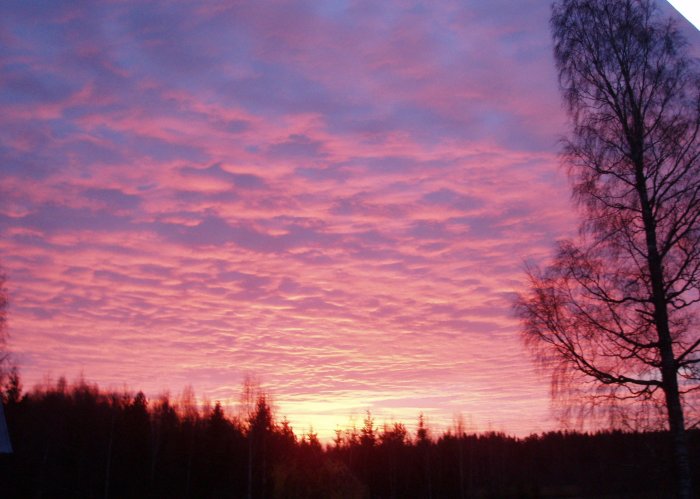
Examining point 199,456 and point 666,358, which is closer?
point 666,358

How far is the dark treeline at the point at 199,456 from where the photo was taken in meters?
53.8

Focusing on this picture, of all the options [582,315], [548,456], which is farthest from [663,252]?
[548,456]

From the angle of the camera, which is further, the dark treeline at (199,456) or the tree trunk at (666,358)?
the dark treeline at (199,456)

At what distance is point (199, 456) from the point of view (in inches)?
2442

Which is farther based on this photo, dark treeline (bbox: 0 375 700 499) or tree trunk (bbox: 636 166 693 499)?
dark treeline (bbox: 0 375 700 499)

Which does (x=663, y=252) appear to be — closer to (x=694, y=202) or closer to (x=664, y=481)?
(x=694, y=202)

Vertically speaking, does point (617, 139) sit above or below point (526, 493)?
above

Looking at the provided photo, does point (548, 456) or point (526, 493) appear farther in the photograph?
point (548, 456)

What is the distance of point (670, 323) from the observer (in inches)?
538

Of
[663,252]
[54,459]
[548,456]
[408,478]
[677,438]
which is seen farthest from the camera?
[548,456]

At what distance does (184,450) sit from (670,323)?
56799 mm

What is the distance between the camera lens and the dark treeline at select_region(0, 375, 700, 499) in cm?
5384

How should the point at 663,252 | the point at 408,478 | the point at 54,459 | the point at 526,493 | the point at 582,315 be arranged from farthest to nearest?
the point at 408,478
the point at 526,493
the point at 54,459
the point at 582,315
the point at 663,252

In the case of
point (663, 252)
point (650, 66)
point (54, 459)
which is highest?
point (650, 66)
